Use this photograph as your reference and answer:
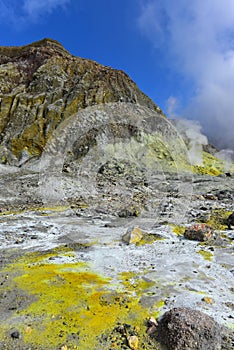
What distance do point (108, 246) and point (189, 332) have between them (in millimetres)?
7047

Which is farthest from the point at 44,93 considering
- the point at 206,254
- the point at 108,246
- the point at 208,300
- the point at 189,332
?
the point at 189,332

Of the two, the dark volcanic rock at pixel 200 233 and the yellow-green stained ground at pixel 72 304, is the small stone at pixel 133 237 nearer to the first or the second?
the dark volcanic rock at pixel 200 233

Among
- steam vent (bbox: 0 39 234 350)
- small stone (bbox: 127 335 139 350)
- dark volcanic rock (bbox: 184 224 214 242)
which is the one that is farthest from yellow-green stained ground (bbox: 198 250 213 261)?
small stone (bbox: 127 335 139 350)

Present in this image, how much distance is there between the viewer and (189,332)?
5621mm

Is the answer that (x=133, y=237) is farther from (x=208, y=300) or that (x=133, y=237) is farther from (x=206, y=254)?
(x=208, y=300)

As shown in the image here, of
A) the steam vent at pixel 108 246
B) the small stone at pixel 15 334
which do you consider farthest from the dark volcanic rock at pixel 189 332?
the small stone at pixel 15 334

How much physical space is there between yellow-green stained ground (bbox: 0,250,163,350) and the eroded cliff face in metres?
39.5

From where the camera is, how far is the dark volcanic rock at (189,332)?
5.49 m

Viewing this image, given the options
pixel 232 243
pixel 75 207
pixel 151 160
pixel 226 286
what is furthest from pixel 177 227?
pixel 151 160

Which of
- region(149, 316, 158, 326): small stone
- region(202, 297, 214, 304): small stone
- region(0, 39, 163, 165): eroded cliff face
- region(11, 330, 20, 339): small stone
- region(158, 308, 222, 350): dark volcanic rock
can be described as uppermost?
region(0, 39, 163, 165): eroded cliff face

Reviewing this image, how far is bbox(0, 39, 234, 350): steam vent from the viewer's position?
607 centimetres

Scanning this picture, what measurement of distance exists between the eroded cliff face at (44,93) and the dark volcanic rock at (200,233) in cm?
3824

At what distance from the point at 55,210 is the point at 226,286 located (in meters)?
15.2

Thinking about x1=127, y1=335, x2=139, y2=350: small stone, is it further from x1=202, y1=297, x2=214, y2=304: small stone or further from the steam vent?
x1=202, y1=297, x2=214, y2=304: small stone
